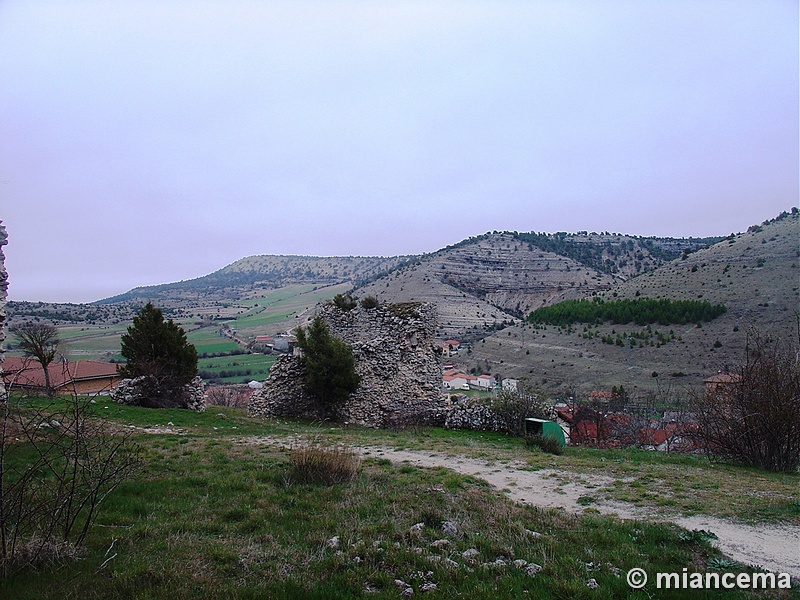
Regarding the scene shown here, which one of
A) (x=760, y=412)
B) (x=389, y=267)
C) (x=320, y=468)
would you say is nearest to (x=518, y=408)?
(x=760, y=412)

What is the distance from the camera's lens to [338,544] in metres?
4.47

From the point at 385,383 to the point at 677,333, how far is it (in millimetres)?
35638

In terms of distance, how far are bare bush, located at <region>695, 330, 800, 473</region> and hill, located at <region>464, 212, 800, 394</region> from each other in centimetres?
2304

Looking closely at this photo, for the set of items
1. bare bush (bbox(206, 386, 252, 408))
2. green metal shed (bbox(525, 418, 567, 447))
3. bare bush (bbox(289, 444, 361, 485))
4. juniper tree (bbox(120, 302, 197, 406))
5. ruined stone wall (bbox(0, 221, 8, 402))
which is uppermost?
ruined stone wall (bbox(0, 221, 8, 402))

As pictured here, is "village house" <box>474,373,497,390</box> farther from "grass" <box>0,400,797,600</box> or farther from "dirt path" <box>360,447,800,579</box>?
"grass" <box>0,400,797,600</box>

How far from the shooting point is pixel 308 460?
7020mm

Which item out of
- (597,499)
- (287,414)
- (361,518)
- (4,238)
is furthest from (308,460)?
(287,414)

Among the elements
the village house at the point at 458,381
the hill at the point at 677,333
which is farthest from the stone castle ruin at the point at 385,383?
the village house at the point at 458,381

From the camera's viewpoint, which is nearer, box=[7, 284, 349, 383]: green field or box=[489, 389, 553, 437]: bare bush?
box=[489, 389, 553, 437]: bare bush

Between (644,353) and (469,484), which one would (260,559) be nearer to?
(469,484)

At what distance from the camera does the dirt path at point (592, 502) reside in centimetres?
459

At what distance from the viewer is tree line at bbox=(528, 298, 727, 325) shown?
43.2m

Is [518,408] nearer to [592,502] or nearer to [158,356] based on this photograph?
[592,502]

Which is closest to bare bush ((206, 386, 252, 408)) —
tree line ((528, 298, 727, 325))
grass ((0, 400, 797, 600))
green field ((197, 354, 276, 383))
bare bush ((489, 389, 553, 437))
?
green field ((197, 354, 276, 383))
